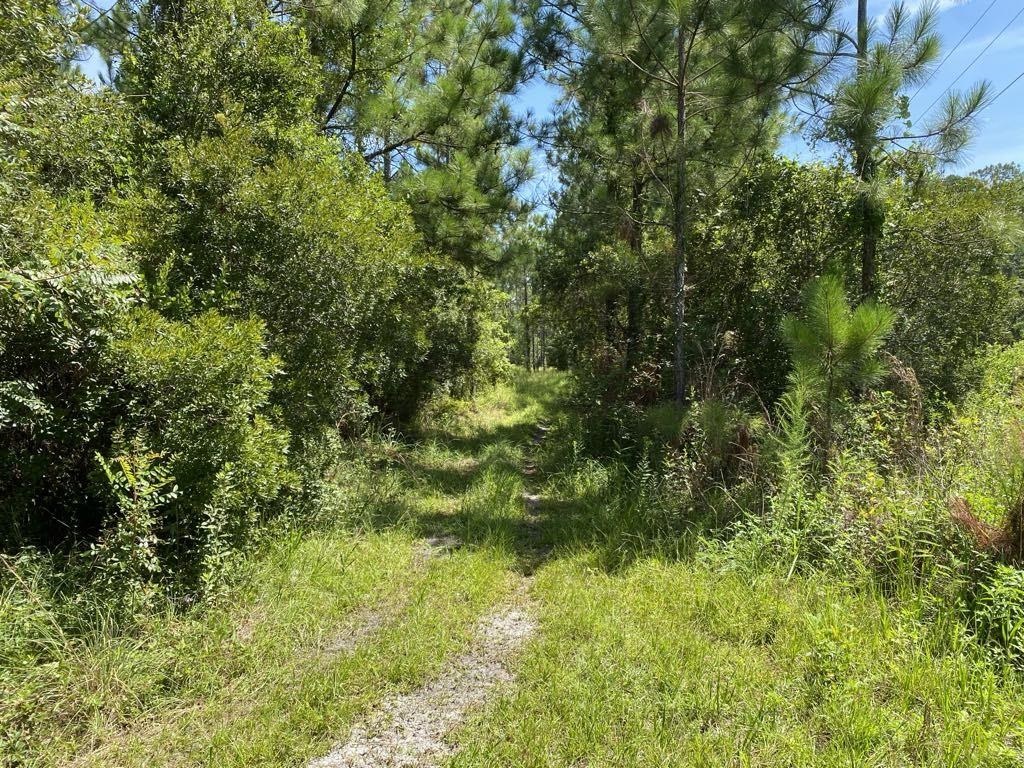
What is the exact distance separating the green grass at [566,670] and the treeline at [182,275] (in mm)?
501

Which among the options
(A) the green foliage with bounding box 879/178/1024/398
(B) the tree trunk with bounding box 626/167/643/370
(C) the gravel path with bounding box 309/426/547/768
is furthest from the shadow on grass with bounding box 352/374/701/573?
(A) the green foliage with bounding box 879/178/1024/398

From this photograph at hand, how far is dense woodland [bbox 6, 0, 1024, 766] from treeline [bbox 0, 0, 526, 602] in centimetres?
3

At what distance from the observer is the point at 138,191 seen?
404 cm

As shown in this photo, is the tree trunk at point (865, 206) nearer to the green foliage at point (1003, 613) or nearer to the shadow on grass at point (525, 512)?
the shadow on grass at point (525, 512)

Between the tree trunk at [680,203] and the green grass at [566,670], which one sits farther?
the tree trunk at [680,203]

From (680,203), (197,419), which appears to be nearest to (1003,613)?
(680,203)

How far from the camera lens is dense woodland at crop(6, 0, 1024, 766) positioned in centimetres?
288

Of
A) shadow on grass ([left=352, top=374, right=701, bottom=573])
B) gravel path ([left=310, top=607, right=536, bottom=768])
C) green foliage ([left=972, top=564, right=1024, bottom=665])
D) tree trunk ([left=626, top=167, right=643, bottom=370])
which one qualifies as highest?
tree trunk ([left=626, top=167, right=643, bottom=370])

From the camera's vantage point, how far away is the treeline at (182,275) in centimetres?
299

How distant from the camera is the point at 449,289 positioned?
9.51 m

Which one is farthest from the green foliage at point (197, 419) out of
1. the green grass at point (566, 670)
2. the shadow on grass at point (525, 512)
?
the shadow on grass at point (525, 512)

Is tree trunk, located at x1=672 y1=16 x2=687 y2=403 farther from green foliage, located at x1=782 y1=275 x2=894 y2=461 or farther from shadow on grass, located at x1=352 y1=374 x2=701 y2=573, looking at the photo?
green foliage, located at x1=782 y1=275 x2=894 y2=461

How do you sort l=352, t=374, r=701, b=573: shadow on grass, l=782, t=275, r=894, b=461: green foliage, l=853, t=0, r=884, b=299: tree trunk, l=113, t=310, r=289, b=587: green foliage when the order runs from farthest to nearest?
l=853, t=0, r=884, b=299: tree trunk
l=352, t=374, r=701, b=573: shadow on grass
l=782, t=275, r=894, b=461: green foliage
l=113, t=310, r=289, b=587: green foliage

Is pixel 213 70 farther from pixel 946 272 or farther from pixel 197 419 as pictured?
pixel 946 272
